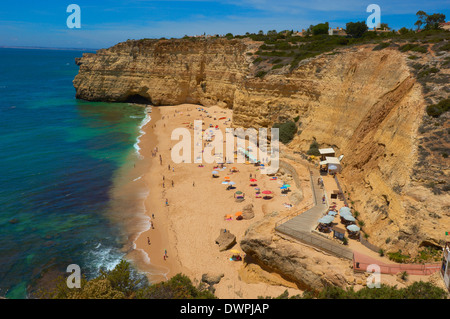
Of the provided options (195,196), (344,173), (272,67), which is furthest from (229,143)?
(344,173)

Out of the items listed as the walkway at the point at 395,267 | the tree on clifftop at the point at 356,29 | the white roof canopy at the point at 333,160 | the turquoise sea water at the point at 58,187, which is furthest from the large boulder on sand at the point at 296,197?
the tree on clifftop at the point at 356,29

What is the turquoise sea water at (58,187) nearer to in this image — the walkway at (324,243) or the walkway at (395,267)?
the walkway at (324,243)

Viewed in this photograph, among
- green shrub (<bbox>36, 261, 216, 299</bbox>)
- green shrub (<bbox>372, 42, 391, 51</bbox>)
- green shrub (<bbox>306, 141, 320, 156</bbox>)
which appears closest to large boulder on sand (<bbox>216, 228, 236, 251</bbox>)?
green shrub (<bbox>36, 261, 216, 299</bbox>)

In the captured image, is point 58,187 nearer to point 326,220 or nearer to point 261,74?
point 326,220

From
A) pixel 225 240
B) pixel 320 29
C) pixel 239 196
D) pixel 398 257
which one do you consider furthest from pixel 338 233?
pixel 320 29

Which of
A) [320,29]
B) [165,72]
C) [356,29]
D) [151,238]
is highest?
[320,29]

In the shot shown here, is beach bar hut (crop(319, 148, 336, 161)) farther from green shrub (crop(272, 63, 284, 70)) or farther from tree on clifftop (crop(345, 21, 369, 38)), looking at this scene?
tree on clifftop (crop(345, 21, 369, 38))
